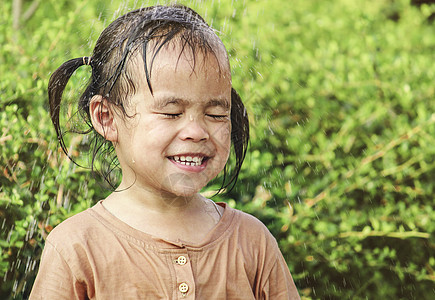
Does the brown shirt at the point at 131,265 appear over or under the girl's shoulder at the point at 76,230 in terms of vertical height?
under

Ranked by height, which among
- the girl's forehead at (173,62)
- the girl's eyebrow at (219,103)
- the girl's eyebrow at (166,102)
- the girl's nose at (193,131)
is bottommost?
the girl's nose at (193,131)

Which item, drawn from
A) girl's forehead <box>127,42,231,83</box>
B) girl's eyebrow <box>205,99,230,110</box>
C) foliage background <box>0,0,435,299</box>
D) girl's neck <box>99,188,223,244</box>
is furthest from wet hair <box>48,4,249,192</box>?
foliage background <box>0,0,435,299</box>

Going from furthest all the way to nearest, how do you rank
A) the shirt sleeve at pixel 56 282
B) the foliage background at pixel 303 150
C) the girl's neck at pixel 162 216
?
the foliage background at pixel 303 150 < the girl's neck at pixel 162 216 < the shirt sleeve at pixel 56 282

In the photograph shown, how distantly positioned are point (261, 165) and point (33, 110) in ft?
3.35

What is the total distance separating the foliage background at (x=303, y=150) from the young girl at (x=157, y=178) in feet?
2.18

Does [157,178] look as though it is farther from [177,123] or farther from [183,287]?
[183,287]

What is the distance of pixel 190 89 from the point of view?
1638 millimetres

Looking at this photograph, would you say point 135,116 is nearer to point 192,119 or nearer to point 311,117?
point 192,119

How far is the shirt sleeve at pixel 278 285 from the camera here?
1.86 meters

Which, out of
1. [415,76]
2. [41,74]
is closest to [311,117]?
[415,76]

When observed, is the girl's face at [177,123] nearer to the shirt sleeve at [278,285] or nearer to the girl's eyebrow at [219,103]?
the girl's eyebrow at [219,103]

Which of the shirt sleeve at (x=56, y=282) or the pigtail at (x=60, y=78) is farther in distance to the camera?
the pigtail at (x=60, y=78)

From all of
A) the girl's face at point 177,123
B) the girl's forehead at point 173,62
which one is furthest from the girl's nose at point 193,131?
the girl's forehead at point 173,62

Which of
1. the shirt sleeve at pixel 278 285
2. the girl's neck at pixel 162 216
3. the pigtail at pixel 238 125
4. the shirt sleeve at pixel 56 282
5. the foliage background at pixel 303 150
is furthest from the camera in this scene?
the foliage background at pixel 303 150
